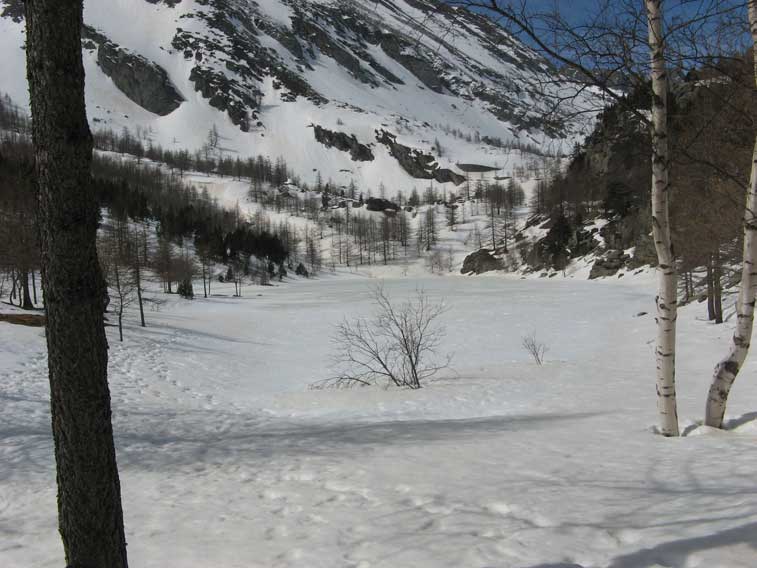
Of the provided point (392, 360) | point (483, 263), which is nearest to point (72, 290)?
point (392, 360)

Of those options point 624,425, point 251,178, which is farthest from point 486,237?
point 624,425

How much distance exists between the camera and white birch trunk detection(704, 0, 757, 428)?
5.07 metres

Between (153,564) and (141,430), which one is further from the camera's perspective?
(141,430)

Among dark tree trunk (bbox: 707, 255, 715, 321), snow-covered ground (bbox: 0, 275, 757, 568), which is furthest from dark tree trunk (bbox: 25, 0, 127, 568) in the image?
dark tree trunk (bbox: 707, 255, 715, 321)

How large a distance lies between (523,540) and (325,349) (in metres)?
21.3

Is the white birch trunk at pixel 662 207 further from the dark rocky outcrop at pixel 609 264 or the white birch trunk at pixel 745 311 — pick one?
the dark rocky outcrop at pixel 609 264

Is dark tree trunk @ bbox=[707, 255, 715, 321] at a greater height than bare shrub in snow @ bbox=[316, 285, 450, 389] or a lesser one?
greater

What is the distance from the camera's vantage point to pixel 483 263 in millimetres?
100000

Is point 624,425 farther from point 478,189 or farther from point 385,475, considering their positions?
point 478,189

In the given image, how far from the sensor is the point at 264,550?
366 cm

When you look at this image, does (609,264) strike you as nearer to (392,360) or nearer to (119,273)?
(392,360)

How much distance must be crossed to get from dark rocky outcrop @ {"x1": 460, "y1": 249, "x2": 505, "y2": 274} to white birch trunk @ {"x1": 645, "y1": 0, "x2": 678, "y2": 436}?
309 feet

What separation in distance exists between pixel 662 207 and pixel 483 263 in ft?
318

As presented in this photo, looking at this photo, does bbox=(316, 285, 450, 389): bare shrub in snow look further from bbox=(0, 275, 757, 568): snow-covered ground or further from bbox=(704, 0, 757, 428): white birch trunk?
bbox=(704, 0, 757, 428): white birch trunk
